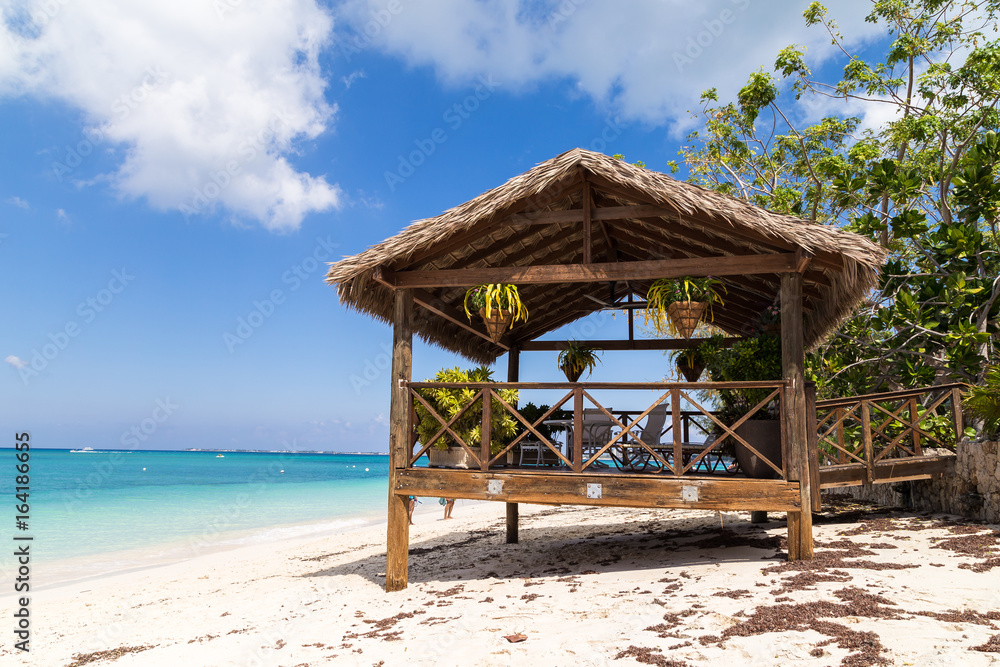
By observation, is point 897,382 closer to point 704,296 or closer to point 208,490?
point 704,296

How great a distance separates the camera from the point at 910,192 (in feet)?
29.4

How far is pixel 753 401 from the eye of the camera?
6.48 meters

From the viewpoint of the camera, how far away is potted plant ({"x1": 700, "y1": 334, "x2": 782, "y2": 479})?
6004 mm

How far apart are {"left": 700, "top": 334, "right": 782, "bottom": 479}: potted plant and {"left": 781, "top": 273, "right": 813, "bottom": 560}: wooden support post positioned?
1.15 ft

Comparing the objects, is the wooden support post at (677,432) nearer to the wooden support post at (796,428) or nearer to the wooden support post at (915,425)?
the wooden support post at (796,428)

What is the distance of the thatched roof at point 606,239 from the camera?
572 centimetres

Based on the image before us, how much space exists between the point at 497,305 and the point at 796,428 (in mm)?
3028

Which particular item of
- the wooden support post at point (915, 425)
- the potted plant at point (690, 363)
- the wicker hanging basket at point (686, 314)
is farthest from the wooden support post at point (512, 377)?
the wooden support post at point (915, 425)

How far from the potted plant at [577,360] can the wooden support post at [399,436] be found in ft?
9.07

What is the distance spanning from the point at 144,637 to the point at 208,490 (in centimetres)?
2898

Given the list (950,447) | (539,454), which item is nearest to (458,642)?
(539,454)

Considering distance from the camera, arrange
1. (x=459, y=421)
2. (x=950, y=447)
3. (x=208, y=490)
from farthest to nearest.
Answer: (x=208, y=490) → (x=950, y=447) → (x=459, y=421)

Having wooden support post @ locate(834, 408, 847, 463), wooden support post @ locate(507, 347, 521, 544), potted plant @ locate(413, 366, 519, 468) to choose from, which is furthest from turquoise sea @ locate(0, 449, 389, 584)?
wooden support post @ locate(834, 408, 847, 463)

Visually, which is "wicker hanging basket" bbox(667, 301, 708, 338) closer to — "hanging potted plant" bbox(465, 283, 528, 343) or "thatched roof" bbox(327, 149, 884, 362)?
"thatched roof" bbox(327, 149, 884, 362)
